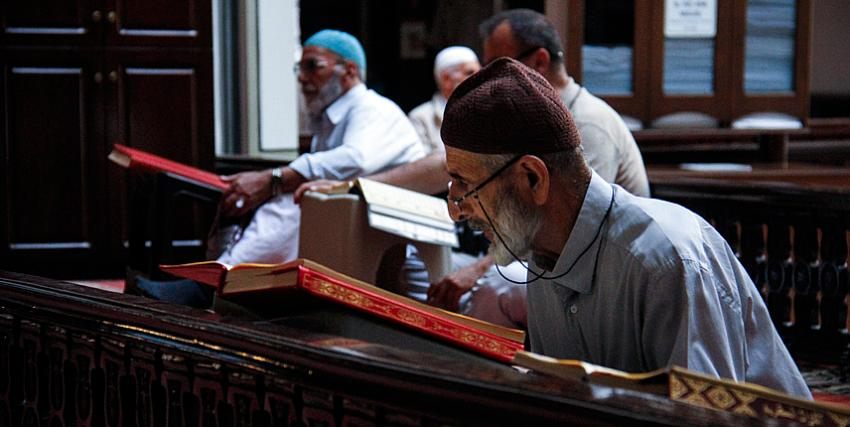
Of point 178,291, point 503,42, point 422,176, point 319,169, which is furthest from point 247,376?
point 319,169

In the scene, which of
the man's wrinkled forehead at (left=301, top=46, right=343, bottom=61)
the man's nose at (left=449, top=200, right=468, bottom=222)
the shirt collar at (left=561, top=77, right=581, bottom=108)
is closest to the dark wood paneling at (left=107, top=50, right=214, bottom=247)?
the man's wrinkled forehead at (left=301, top=46, right=343, bottom=61)

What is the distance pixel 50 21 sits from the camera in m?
6.77

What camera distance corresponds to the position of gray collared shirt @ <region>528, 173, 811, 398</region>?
6.37 ft

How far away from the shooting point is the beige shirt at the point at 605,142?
3.97 m

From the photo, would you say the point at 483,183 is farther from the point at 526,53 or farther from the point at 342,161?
the point at 342,161

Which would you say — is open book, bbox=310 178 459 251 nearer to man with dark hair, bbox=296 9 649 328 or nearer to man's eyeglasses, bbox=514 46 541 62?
man with dark hair, bbox=296 9 649 328

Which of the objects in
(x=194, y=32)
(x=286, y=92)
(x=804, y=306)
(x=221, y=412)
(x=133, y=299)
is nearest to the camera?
(x=221, y=412)

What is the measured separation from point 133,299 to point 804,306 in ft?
10.3

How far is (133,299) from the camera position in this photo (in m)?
2.06

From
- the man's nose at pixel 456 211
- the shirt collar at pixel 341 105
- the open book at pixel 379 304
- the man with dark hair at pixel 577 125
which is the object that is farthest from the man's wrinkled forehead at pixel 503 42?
the open book at pixel 379 304

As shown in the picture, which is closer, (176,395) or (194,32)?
(176,395)

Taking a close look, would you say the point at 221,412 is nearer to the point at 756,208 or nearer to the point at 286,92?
the point at 756,208

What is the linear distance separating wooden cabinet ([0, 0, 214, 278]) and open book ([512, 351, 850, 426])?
220 inches

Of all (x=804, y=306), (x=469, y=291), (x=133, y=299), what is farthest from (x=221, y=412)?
(x=804, y=306)
